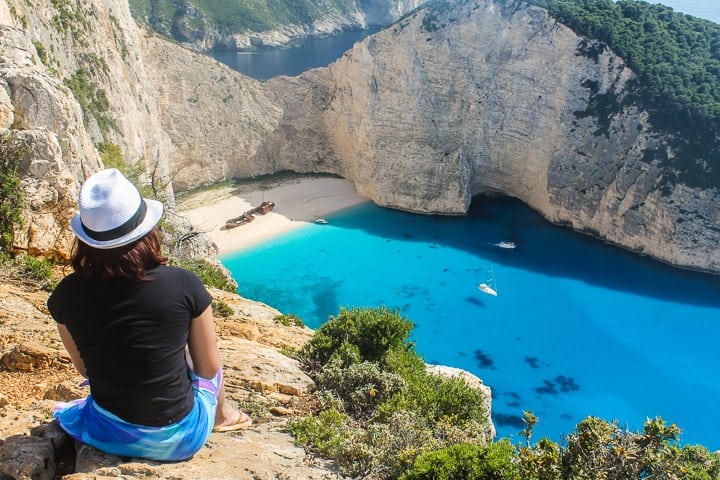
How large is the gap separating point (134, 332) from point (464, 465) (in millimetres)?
4370

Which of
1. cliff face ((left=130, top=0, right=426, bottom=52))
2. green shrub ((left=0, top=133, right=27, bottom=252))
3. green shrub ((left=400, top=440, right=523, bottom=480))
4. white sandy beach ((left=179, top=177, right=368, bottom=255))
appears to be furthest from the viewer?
cliff face ((left=130, top=0, right=426, bottom=52))

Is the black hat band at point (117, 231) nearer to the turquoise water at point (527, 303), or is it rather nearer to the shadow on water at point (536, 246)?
the turquoise water at point (527, 303)

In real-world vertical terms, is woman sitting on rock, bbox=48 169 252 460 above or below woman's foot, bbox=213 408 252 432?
above

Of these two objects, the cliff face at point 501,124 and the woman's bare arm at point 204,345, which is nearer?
the woman's bare arm at point 204,345

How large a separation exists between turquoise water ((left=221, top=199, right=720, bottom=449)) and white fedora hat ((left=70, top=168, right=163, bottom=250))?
1779 centimetres

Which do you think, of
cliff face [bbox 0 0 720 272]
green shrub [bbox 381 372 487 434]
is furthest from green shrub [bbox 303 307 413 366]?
cliff face [bbox 0 0 720 272]

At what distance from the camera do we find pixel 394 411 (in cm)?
834

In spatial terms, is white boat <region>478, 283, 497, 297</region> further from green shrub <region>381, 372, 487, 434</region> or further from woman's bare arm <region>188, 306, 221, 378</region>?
woman's bare arm <region>188, 306, 221, 378</region>

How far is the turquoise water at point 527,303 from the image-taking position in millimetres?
21203

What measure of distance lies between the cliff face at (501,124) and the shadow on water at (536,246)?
0.87 m

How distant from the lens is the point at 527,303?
1062 inches

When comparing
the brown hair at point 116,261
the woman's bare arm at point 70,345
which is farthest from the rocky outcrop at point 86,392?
the brown hair at point 116,261

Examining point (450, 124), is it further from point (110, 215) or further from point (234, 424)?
point (110, 215)

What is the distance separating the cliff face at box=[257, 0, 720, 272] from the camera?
1267 inches
